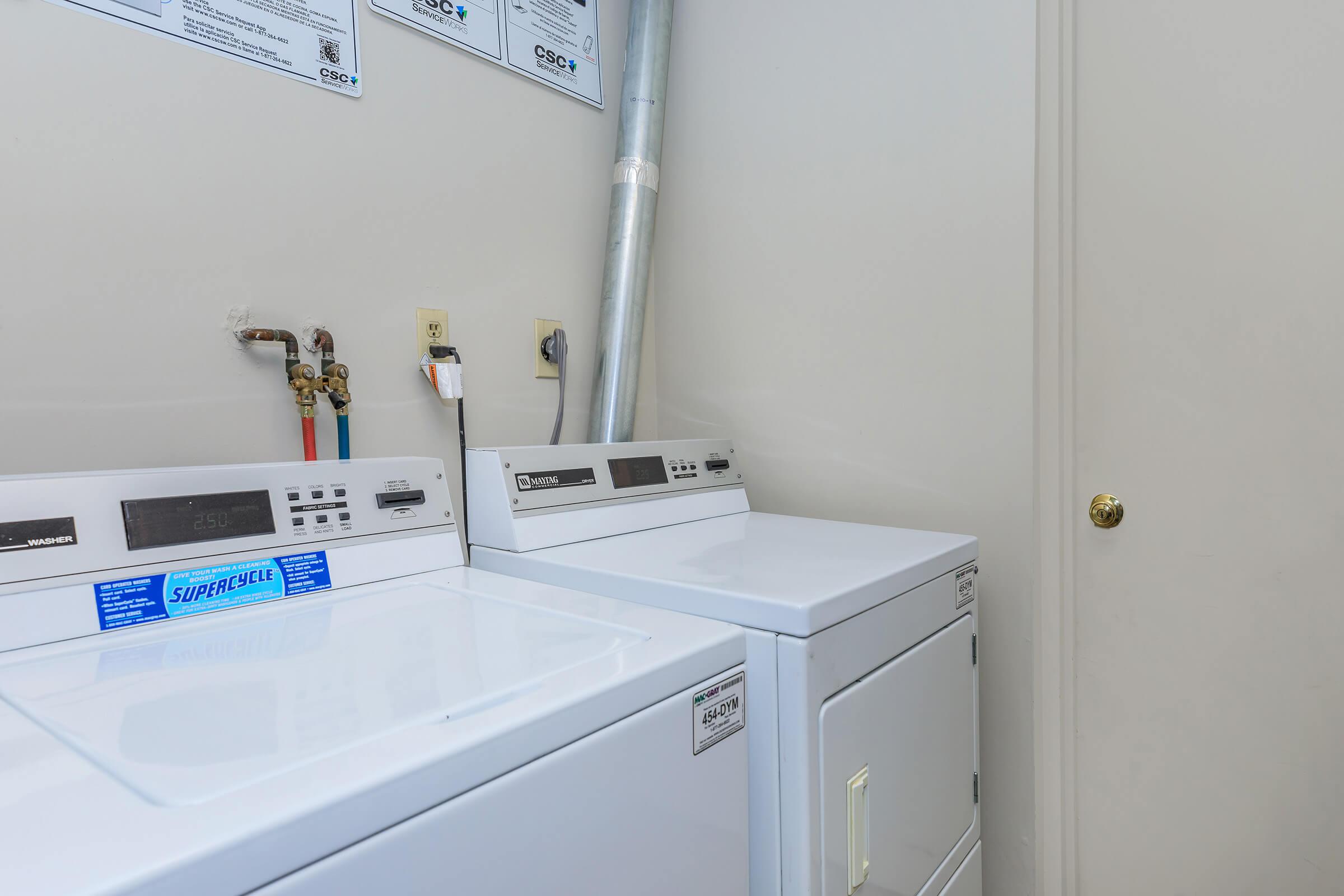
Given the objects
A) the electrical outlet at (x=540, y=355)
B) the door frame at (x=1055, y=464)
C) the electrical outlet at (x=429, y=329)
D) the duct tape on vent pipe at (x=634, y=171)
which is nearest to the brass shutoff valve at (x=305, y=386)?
the electrical outlet at (x=429, y=329)

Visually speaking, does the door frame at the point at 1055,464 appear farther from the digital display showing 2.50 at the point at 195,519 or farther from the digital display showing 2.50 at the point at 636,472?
the digital display showing 2.50 at the point at 195,519

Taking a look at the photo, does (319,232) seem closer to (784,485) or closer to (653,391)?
(653,391)

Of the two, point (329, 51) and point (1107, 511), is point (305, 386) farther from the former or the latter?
point (1107, 511)

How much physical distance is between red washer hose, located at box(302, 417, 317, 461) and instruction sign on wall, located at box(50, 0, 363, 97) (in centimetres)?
57

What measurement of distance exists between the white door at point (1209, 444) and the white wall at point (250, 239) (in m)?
1.11

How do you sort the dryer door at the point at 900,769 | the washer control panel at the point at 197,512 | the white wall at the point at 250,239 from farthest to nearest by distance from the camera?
the white wall at the point at 250,239
the dryer door at the point at 900,769
the washer control panel at the point at 197,512

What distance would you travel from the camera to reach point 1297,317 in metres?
1.17

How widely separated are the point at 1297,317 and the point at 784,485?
94 cm

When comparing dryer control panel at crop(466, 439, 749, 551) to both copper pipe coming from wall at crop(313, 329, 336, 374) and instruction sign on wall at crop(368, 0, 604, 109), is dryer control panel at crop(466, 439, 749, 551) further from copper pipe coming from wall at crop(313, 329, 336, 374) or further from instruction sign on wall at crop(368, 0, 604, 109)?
instruction sign on wall at crop(368, 0, 604, 109)

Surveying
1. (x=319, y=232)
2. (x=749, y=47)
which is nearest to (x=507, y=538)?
(x=319, y=232)

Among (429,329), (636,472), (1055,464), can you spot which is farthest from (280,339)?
(1055,464)

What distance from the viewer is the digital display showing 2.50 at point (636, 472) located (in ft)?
4.36

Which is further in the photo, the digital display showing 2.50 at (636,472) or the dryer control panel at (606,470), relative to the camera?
the digital display showing 2.50 at (636,472)

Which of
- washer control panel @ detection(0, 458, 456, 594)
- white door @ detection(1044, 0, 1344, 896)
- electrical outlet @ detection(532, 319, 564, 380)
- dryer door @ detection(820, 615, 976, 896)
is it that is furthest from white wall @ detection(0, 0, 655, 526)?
white door @ detection(1044, 0, 1344, 896)
